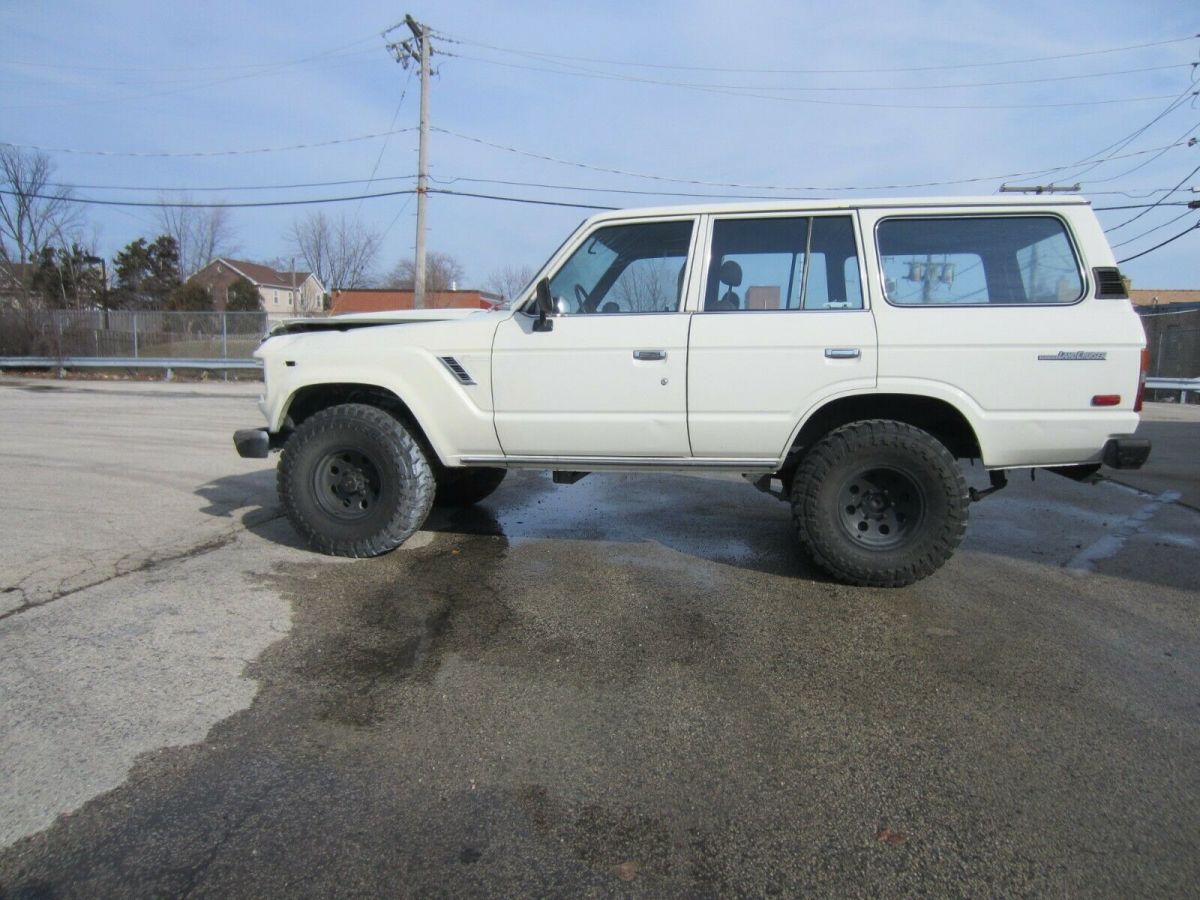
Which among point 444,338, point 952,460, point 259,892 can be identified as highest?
point 444,338

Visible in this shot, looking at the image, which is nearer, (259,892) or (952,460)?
(259,892)

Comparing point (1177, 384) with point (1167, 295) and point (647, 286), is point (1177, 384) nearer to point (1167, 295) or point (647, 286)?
point (647, 286)

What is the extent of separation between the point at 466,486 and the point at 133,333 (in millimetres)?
25263

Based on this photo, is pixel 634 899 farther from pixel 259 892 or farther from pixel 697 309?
pixel 697 309

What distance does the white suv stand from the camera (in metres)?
3.81

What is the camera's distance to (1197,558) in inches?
187

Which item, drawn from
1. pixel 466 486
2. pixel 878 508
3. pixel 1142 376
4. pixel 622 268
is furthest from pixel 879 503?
pixel 466 486

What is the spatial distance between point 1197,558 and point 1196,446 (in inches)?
293

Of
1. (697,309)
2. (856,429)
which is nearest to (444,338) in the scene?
(697,309)

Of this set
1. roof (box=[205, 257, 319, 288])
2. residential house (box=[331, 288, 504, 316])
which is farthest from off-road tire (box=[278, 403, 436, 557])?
roof (box=[205, 257, 319, 288])

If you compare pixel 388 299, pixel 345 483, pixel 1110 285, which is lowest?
pixel 345 483

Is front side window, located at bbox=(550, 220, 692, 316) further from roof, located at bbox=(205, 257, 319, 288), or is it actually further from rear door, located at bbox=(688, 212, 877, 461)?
roof, located at bbox=(205, 257, 319, 288)

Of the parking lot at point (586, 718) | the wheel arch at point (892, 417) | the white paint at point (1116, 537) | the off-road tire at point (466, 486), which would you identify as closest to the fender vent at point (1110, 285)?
the wheel arch at point (892, 417)

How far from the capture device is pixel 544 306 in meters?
4.12
